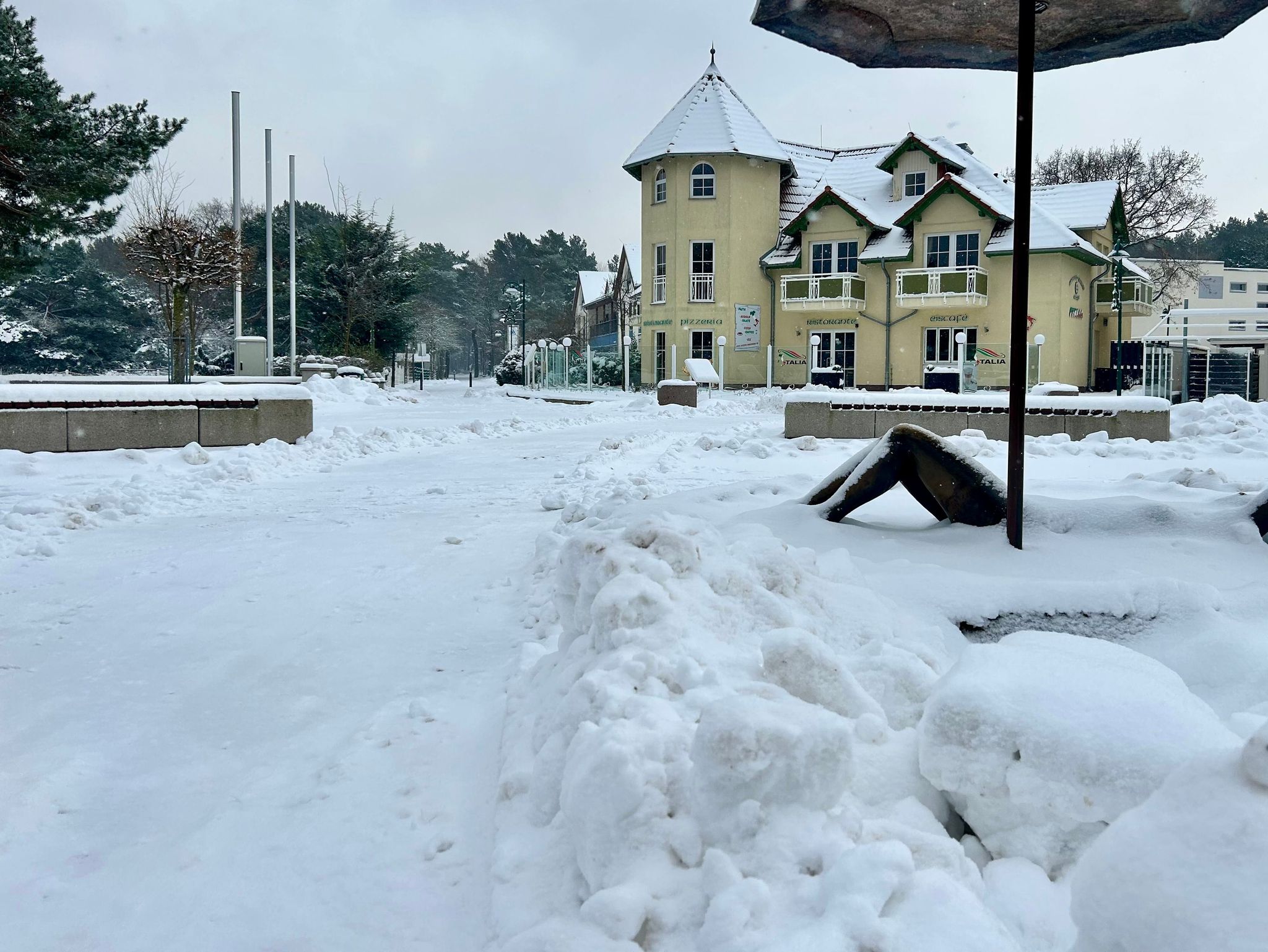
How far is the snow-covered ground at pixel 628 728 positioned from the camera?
1711 mm

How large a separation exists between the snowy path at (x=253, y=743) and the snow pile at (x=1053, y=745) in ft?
3.41

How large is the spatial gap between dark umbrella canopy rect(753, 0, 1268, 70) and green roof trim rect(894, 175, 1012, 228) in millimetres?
28341

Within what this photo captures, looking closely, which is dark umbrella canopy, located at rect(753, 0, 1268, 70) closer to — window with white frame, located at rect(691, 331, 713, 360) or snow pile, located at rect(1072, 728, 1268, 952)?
snow pile, located at rect(1072, 728, 1268, 952)

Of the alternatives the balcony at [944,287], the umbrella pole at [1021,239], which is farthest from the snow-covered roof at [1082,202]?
the umbrella pole at [1021,239]

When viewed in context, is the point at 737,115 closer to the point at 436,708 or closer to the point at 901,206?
the point at 901,206

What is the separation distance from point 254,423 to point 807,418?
7.04 meters

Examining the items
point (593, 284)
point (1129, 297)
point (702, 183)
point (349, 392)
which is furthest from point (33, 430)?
point (593, 284)

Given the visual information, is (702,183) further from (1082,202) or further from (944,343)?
(1082,202)

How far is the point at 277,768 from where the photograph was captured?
2596 mm

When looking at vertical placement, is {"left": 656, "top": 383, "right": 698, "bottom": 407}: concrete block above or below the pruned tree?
below

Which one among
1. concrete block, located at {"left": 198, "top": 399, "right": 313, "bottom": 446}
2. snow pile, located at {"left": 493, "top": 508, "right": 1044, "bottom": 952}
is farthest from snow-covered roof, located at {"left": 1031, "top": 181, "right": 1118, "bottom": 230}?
snow pile, located at {"left": 493, "top": 508, "right": 1044, "bottom": 952}

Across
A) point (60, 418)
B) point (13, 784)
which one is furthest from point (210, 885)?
point (60, 418)

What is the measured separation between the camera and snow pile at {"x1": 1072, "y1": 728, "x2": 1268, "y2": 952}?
1115 mm

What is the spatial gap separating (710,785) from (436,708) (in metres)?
1.47
